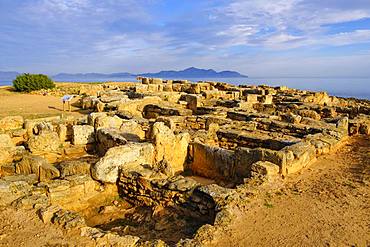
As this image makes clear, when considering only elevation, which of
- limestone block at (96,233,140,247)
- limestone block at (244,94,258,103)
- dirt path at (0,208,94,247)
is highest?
limestone block at (244,94,258,103)

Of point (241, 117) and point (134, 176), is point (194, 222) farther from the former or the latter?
point (241, 117)

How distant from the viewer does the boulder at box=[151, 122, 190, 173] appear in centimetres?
879

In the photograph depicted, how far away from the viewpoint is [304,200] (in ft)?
20.3

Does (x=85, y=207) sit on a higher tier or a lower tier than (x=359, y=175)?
lower

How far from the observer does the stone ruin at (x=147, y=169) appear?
598cm

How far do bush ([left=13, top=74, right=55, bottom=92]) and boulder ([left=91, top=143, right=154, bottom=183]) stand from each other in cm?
2667

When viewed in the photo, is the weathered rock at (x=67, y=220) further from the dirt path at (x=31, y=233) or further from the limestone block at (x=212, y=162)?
the limestone block at (x=212, y=162)

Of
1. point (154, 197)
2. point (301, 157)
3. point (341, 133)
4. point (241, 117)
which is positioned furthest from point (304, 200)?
point (241, 117)

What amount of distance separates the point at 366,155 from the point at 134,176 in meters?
6.59

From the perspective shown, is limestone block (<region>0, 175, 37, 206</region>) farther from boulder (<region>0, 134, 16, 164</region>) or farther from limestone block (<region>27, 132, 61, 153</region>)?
limestone block (<region>27, 132, 61, 153</region>)

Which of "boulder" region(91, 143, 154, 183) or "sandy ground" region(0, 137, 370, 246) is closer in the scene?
"sandy ground" region(0, 137, 370, 246)

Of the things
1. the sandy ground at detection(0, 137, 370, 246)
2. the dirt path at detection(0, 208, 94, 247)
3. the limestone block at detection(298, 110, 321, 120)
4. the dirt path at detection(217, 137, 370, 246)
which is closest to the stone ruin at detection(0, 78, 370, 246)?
the dirt path at detection(0, 208, 94, 247)

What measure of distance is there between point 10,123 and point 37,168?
18.0 feet

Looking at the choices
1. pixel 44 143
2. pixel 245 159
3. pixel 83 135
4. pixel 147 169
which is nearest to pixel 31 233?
pixel 147 169
